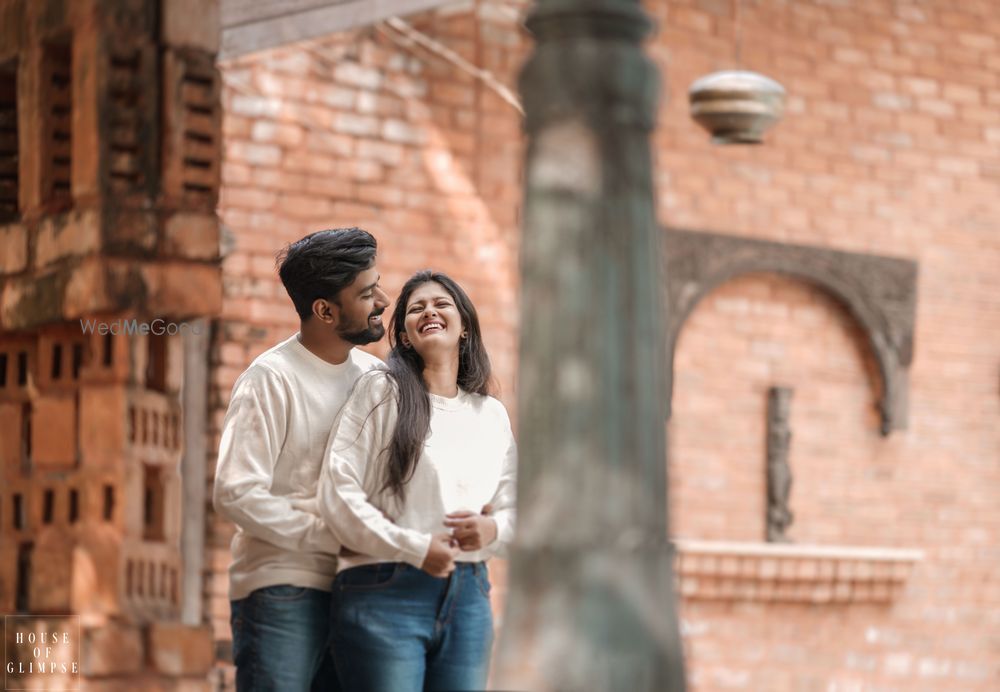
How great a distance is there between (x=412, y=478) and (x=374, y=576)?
0.21 meters

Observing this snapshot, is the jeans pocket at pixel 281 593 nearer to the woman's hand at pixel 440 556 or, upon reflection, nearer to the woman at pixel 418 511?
the woman at pixel 418 511

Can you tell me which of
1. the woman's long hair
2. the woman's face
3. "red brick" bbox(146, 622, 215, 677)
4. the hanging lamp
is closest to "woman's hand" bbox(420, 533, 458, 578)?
the woman's long hair

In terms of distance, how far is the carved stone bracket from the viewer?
9.95 meters

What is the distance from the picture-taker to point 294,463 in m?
3.77

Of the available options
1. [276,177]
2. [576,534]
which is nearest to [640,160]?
[576,534]

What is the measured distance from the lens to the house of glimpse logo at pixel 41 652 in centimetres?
462

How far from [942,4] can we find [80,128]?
24.1 ft

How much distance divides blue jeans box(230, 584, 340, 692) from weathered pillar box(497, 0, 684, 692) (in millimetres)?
1114

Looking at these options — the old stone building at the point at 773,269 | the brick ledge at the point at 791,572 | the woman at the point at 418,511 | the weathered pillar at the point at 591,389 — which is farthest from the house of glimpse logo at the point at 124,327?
the brick ledge at the point at 791,572

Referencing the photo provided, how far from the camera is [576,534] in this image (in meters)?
2.56

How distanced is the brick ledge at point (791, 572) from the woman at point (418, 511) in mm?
6038

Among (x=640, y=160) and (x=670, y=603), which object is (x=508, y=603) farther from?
(x=640, y=160)

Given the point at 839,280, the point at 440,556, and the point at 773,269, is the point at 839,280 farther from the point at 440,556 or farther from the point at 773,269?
the point at 440,556

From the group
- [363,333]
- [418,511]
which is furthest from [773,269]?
[418,511]
